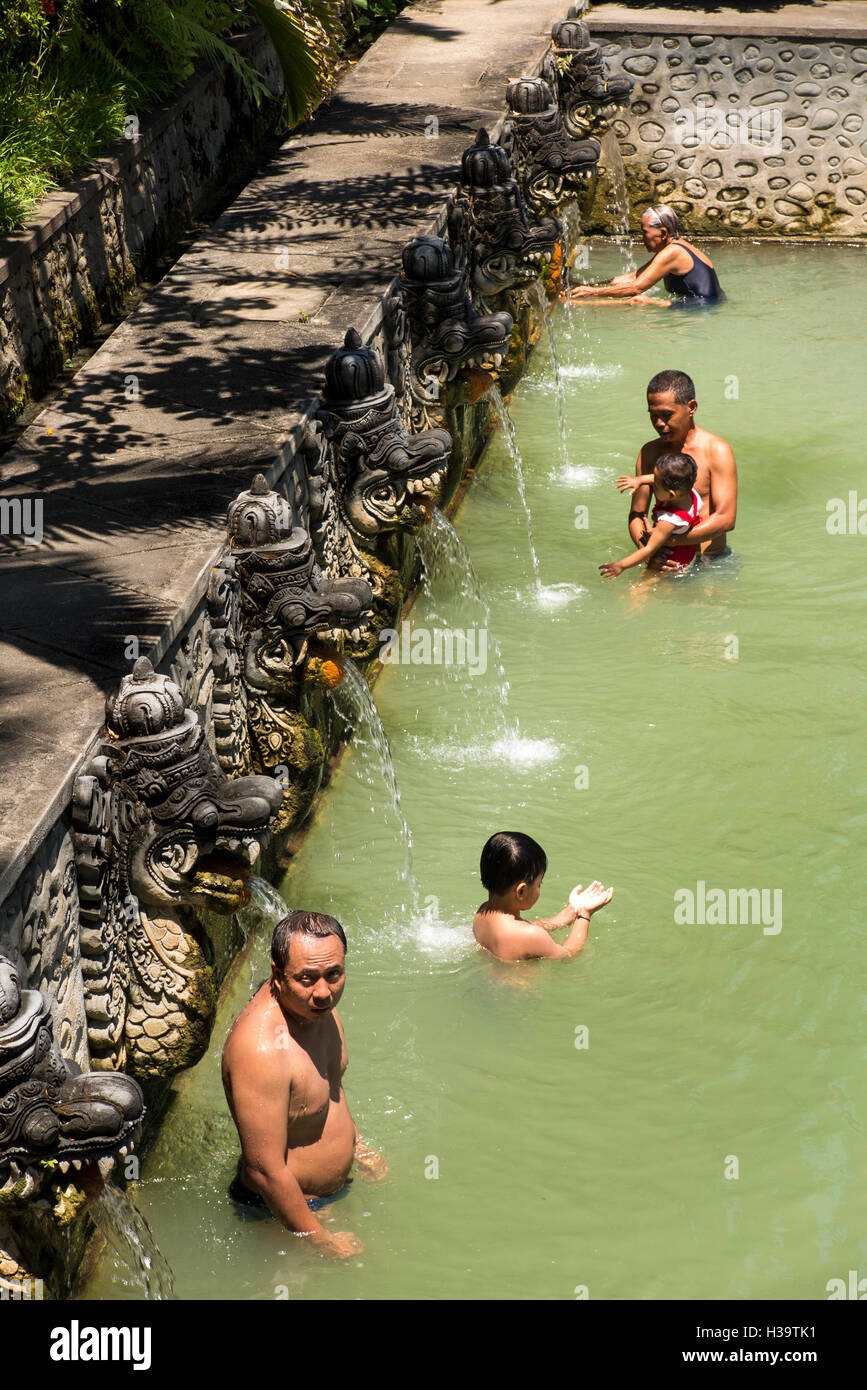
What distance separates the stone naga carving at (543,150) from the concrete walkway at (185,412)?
28 centimetres

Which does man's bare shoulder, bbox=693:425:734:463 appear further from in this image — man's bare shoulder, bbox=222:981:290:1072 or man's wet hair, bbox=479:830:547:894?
man's bare shoulder, bbox=222:981:290:1072

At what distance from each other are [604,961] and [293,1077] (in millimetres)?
1963

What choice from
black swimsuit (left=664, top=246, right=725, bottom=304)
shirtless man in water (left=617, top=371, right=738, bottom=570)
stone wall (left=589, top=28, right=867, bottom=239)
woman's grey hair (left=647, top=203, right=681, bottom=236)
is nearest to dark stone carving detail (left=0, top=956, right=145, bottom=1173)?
shirtless man in water (left=617, top=371, right=738, bottom=570)

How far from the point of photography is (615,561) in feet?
31.3

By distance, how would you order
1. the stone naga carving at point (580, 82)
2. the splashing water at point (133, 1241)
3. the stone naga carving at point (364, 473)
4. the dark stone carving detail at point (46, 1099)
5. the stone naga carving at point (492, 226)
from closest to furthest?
the dark stone carving detail at point (46, 1099) → the splashing water at point (133, 1241) → the stone naga carving at point (364, 473) → the stone naga carving at point (492, 226) → the stone naga carving at point (580, 82)

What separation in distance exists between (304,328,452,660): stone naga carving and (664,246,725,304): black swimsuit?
21.7ft

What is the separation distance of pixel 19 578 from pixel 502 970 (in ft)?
8.21

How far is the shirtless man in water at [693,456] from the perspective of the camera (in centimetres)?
875

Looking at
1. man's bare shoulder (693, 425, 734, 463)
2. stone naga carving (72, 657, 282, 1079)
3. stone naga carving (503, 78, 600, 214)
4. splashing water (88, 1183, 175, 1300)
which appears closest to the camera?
splashing water (88, 1183, 175, 1300)

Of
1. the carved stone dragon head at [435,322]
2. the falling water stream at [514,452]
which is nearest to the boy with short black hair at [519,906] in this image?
the carved stone dragon head at [435,322]

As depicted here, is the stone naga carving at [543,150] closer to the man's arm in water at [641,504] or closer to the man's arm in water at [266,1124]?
the man's arm in water at [641,504]

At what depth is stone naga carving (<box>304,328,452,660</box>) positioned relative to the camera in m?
7.25

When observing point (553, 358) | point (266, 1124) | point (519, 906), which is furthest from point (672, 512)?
point (266, 1124)

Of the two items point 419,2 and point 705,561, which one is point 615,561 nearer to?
point 705,561
